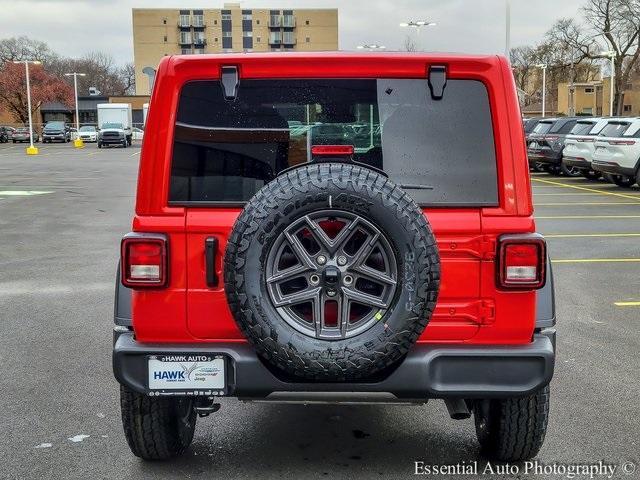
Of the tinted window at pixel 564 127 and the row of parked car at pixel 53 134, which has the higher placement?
the tinted window at pixel 564 127

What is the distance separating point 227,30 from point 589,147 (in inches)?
3777

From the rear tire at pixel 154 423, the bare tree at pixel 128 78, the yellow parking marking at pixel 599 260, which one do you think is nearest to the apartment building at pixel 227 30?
the bare tree at pixel 128 78

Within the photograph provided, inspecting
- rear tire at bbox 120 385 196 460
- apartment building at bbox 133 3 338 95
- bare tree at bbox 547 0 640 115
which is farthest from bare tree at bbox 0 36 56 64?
rear tire at bbox 120 385 196 460

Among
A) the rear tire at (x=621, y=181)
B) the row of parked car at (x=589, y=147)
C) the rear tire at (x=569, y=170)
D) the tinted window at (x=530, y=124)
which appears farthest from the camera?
the tinted window at (x=530, y=124)

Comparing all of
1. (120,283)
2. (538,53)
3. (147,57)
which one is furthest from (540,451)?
(147,57)

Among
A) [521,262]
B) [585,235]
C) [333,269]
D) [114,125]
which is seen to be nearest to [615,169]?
[585,235]

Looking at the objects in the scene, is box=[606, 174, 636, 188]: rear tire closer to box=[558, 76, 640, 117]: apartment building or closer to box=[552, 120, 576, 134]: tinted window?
box=[552, 120, 576, 134]: tinted window

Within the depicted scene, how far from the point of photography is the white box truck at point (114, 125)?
186ft

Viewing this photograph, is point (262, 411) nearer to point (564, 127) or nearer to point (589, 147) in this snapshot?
point (589, 147)

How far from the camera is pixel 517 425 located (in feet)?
12.9

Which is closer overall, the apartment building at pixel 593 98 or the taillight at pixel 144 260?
the taillight at pixel 144 260

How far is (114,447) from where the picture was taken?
438cm

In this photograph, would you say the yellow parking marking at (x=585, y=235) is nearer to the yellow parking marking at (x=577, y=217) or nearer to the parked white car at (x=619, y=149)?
the yellow parking marking at (x=577, y=217)

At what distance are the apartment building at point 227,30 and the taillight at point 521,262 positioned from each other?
362ft
